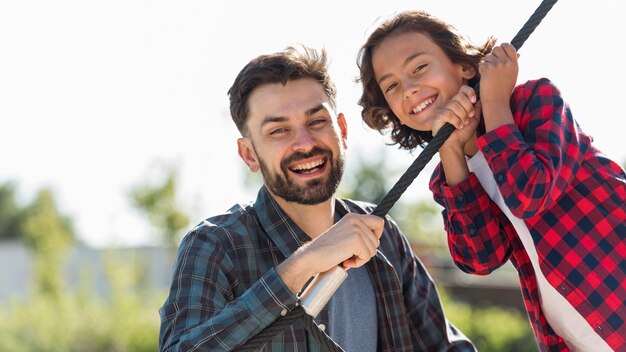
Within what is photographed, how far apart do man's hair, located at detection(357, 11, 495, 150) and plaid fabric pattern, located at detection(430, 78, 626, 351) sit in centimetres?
23

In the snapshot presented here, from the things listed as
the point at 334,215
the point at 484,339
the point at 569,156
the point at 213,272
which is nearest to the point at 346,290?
the point at 334,215

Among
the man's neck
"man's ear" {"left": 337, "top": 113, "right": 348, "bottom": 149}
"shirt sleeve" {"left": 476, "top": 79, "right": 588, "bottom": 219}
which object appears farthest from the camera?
"man's ear" {"left": 337, "top": 113, "right": 348, "bottom": 149}

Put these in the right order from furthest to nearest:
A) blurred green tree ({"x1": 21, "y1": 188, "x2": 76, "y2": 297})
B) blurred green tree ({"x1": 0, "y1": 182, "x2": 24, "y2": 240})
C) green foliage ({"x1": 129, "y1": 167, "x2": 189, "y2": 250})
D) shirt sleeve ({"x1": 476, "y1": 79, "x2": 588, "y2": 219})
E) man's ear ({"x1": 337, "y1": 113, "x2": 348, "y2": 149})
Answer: blurred green tree ({"x1": 0, "y1": 182, "x2": 24, "y2": 240}), green foliage ({"x1": 129, "y1": 167, "x2": 189, "y2": 250}), blurred green tree ({"x1": 21, "y1": 188, "x2": 76, "y2": 297}), man's ear ({"x1": 337, "y1": 113, "x2": 348, "y2": 149}), shirt sleeve ({"x1": 476, "y1": 79, "x2": 588, "y2": 219})

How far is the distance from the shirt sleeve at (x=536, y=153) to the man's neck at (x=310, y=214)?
2.09 feet

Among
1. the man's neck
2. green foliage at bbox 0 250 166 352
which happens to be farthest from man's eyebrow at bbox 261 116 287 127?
green foliage at bbox 0 250 166 352

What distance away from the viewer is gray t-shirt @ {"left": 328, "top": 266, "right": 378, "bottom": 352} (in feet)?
7.00

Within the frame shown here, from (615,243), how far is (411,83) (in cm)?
55

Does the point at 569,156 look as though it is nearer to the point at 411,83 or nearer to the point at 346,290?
the point at 411,83

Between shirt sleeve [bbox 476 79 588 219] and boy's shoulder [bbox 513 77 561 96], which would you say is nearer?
shirt sleeve [bbox 476 79 588 219]

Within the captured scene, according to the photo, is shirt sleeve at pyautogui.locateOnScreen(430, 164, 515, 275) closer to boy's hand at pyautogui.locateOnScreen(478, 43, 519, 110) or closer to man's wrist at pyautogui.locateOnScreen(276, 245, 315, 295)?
boy's hand at pyautogui.locateOnScreen(478, 43, 519, 110)

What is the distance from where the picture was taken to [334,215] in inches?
91.7

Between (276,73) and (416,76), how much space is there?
448 millimetres

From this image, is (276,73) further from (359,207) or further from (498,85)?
(498,85)

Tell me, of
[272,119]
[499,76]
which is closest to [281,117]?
[272,119]
